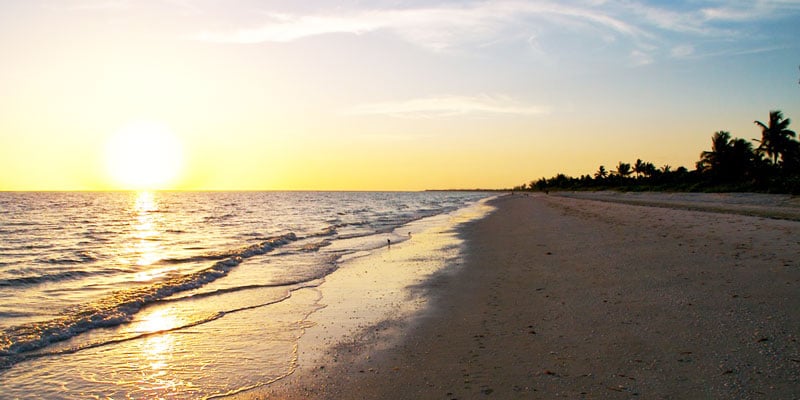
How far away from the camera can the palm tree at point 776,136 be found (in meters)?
70.9

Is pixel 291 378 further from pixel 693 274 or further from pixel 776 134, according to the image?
pixel 776 134

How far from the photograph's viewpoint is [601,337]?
730cm

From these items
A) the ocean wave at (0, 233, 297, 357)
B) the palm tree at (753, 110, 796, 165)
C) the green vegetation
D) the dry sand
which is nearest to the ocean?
the ocean wave at (0, 233, 297, 357)

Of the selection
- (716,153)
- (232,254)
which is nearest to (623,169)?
(716,153)

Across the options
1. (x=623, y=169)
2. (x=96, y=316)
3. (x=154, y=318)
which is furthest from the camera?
(x=623, y=169)

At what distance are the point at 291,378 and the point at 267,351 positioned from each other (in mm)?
1593

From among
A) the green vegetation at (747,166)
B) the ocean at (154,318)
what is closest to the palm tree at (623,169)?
the green vegetation at (747,166)

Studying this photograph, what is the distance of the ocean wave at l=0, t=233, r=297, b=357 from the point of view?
901 centimetres

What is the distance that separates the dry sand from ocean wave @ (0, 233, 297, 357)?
18.6ft

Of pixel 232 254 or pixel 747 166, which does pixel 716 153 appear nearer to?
pixel 747 166

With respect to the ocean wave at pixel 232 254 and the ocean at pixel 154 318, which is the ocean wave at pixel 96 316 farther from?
the ocean wave at pixel 232 254

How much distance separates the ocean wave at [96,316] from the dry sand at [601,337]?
18.6ft

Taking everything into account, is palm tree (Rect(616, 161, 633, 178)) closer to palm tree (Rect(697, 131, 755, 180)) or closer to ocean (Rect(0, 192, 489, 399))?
palm tree (Rect(697, 131, 755, 180))

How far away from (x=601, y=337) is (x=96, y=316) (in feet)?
34.7
